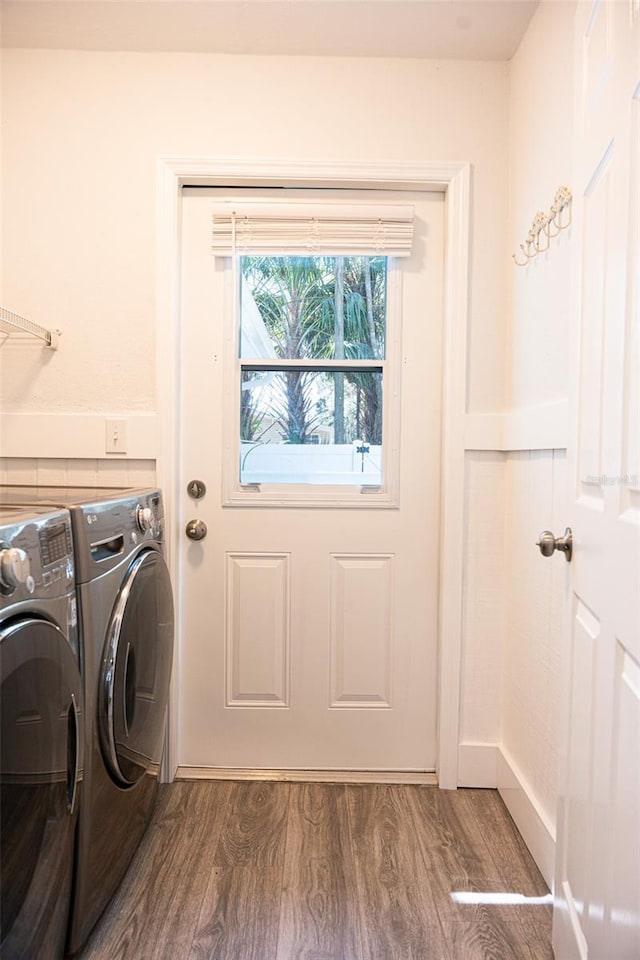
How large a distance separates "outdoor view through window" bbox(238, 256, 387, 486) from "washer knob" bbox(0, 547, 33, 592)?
120 centimetres

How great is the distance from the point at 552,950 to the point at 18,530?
1382 mm

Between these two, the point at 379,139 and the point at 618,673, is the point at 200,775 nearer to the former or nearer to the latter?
the point at 618,673

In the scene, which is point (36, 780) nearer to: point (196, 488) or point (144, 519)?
point (144, 519)

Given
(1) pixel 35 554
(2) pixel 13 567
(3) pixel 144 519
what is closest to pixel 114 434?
(3) pixel 144 519

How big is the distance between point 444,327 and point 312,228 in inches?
20.9

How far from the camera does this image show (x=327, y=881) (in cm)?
161

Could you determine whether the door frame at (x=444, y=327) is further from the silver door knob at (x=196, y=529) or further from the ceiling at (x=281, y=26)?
the ceiling at (x=281, y=26)

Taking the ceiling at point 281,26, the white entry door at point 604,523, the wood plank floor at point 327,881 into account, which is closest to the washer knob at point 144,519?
the wood plank floor at point 327,881

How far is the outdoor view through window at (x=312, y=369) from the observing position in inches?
84.1

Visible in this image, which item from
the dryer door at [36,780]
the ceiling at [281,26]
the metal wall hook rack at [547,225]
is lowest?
the dryer door at [36,780]

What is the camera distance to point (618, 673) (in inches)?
38.6

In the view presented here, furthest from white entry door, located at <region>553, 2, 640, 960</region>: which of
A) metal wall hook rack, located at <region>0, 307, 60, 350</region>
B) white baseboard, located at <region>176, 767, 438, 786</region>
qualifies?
metal wall hook rack, located at <region>0, 307, 60, 350</region>

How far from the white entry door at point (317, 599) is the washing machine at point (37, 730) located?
0.95 metres

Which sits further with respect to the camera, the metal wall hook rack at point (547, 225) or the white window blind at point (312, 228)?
the white window blind at point (312, 228)
